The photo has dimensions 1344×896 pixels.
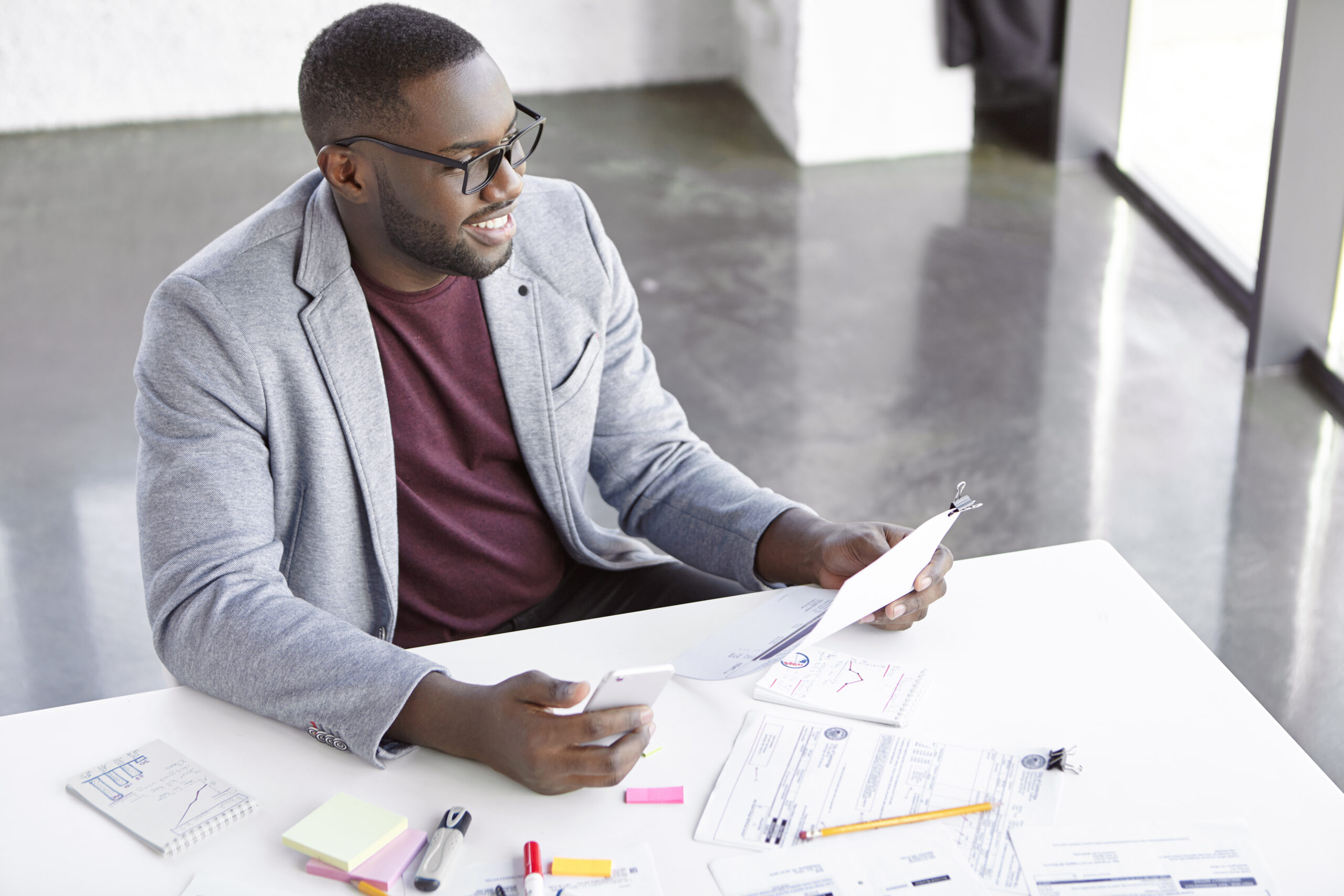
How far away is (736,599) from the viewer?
5.07 ft

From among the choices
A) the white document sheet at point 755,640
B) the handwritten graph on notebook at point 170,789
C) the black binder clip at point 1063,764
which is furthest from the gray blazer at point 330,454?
the black binder clip at point 1063,764

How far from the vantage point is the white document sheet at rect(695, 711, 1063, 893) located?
1.19m

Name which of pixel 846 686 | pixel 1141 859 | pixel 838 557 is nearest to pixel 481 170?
pixel 838 557

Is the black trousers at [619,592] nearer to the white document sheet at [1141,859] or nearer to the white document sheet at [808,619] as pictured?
the white document sheet at [808,619]

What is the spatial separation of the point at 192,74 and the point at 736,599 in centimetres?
536

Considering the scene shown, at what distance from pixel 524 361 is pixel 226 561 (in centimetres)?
48

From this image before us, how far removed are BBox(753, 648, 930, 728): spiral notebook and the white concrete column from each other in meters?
3.98

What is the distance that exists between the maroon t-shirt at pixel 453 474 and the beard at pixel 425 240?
3.1 inches

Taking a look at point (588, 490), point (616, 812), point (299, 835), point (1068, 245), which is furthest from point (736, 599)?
point (1068, 245)

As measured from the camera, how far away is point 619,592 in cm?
189

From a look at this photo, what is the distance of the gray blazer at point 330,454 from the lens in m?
1.38

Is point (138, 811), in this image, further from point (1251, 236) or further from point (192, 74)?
point (192, 74)

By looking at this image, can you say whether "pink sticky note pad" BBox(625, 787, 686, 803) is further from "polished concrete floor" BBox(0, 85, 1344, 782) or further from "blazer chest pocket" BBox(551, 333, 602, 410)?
"blazer chest pocket" BBox(551, 333, 602, 410)

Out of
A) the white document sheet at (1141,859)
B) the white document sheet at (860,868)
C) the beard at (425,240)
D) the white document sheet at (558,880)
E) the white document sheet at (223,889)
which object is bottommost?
the white document sheet at (558,880)
